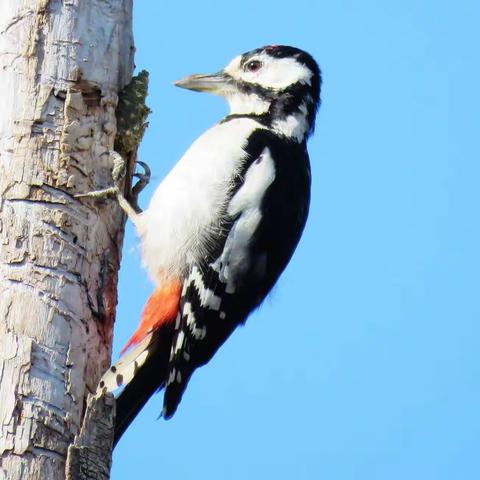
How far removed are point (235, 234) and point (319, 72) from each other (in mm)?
1090

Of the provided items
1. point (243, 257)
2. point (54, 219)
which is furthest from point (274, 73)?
point (54, 219)

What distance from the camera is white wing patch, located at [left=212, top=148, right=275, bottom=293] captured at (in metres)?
3.86

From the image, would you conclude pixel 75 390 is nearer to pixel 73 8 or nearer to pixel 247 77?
pixel 73 8

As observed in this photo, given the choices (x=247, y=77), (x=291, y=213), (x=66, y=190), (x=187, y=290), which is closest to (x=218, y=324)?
(x=187, y=290)

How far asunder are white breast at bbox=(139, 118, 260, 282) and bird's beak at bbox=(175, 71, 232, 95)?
1.56 feet

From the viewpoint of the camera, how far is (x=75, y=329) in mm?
3287

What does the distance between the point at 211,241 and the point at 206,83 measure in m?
0.89

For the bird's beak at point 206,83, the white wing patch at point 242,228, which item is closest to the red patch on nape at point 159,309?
the white wing patch at point 242,228

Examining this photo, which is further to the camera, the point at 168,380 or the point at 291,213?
the point at 291,213

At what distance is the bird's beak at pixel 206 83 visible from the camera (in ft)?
14.8

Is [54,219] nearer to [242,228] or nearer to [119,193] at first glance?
[119,193]

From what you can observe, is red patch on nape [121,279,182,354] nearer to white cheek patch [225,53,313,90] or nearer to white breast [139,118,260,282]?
white breast [139,118,260,282]

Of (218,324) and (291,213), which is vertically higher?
(291,213)

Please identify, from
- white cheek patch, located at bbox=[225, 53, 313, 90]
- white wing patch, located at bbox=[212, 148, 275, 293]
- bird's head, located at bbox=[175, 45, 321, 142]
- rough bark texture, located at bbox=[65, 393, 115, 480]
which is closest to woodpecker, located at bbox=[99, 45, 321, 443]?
white wing patch, located at bbox=[212, 148, 275, 293]
